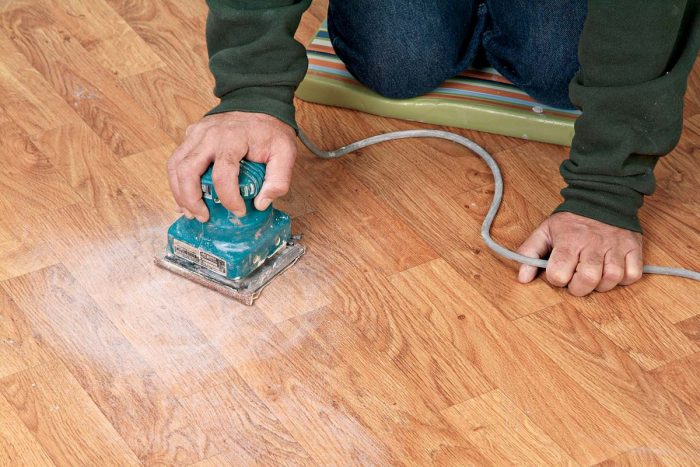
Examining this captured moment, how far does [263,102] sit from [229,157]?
0.15 m

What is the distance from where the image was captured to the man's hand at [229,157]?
4.05 feet

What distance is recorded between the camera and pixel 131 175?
5.04 feet

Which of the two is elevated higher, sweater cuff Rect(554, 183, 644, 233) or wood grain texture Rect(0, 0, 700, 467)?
sweater cuff Rect(554, 183, 644, 233)

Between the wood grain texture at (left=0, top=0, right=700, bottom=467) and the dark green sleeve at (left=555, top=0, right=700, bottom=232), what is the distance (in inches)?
4.8

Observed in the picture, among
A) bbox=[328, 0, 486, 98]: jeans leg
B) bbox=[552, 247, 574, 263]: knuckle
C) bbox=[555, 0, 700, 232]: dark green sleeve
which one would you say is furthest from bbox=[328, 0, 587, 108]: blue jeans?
bbox=[552, 247, 574, 263]: knuckle

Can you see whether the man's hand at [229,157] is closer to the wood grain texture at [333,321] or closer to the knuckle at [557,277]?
the wood grain texture at [333,321]

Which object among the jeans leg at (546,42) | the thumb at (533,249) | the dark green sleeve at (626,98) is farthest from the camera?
the jeans leg at (546,42)

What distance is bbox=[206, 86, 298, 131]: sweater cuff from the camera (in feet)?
4.43

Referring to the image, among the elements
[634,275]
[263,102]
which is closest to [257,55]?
[263,102]

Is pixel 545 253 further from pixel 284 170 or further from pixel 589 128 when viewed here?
pixel 284 170

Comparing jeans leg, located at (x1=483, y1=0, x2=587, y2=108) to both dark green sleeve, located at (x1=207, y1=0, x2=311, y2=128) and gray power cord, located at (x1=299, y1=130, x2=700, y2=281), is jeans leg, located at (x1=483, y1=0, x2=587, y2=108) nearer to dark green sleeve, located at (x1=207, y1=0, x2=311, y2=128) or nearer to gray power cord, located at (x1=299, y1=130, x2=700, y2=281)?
gray power cord, located at (x1=299, y1=130, x2=700, y2=281)

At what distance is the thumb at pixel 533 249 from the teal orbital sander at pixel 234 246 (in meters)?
0.32

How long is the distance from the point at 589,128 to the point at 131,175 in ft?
2.30

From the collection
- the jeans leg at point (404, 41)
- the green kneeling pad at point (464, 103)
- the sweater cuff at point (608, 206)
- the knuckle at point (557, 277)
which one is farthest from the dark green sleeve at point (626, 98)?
the jeans leg at point (404, 41)
